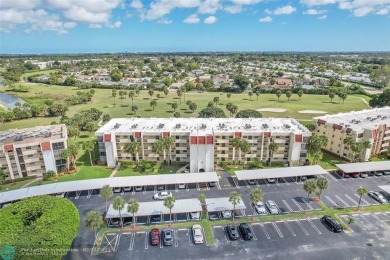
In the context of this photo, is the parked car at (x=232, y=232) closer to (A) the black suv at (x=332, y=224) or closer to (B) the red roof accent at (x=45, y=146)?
(A) the black suv at (x=332, y=224)

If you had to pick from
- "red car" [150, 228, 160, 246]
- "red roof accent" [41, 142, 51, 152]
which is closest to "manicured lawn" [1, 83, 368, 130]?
"red roof accent" [41, 142, 51, 152]

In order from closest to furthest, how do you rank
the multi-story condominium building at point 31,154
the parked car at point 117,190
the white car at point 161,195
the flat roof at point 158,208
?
the flat roof at point 158,208
the white car at point 161,195
the parked car at point 117,190
the multi-story condominium building at point 31,154

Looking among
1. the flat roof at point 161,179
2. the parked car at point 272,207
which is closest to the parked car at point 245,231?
the parked car at point 272,207

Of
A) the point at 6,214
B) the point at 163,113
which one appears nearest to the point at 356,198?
the point at 6,214

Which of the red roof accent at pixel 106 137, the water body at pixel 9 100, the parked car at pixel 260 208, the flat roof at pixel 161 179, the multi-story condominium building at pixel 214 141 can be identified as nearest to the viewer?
the parked car at pixel 260 208

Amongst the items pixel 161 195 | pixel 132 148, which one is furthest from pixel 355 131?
pixel 132 148

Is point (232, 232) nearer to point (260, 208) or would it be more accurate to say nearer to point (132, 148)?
point (260, 208)

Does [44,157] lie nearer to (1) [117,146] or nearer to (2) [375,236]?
(1) [117,146]
